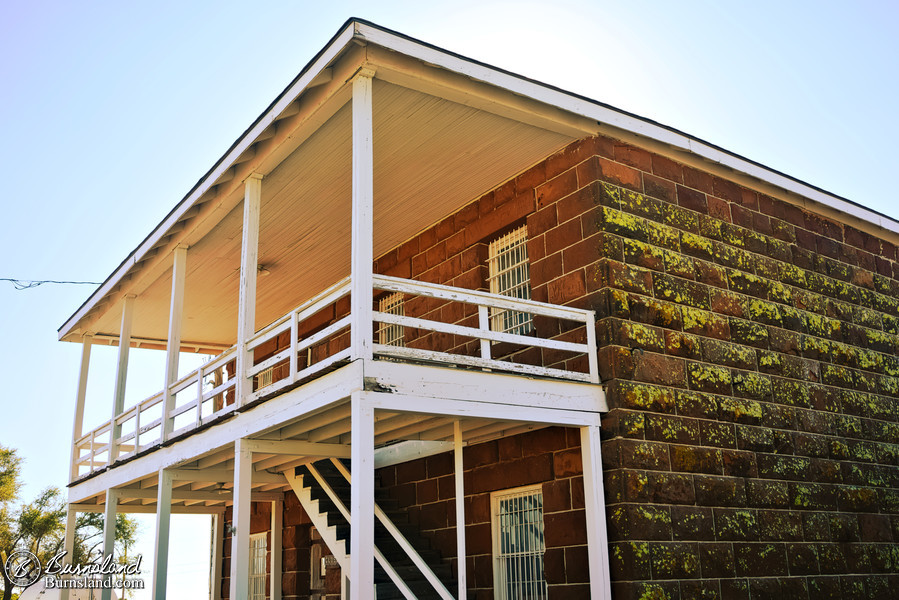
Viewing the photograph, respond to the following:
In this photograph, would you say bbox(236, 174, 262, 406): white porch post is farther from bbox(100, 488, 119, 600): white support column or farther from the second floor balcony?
bbox(100, 488, 119, 600): white support column

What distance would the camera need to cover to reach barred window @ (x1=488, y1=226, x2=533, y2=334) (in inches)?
440

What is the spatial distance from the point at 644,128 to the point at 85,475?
10829 mm

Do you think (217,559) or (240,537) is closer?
(240,537)

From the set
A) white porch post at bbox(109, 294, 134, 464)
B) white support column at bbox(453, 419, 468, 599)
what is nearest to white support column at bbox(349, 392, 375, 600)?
white support column at bbox(453, 419, 468, 599)

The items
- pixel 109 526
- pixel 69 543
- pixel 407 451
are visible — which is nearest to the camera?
pixel 407 451

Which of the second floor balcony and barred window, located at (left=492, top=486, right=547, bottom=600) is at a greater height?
the second floor balcony

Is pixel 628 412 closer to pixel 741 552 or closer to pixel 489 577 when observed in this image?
pixel 741 552

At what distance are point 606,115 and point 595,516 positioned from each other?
4.57 meters

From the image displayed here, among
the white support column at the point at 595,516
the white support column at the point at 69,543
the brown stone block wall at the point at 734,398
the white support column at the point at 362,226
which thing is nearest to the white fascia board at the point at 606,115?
the brown stone block wall at the point at 734,398

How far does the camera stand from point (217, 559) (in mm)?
17594

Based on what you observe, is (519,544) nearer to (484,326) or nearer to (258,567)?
(484,326)

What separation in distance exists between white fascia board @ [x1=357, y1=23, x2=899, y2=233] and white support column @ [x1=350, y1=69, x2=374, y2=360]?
0.46m

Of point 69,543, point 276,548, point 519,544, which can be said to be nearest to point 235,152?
point 519,544

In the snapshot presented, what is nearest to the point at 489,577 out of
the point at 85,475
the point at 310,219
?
the point at 310,219
